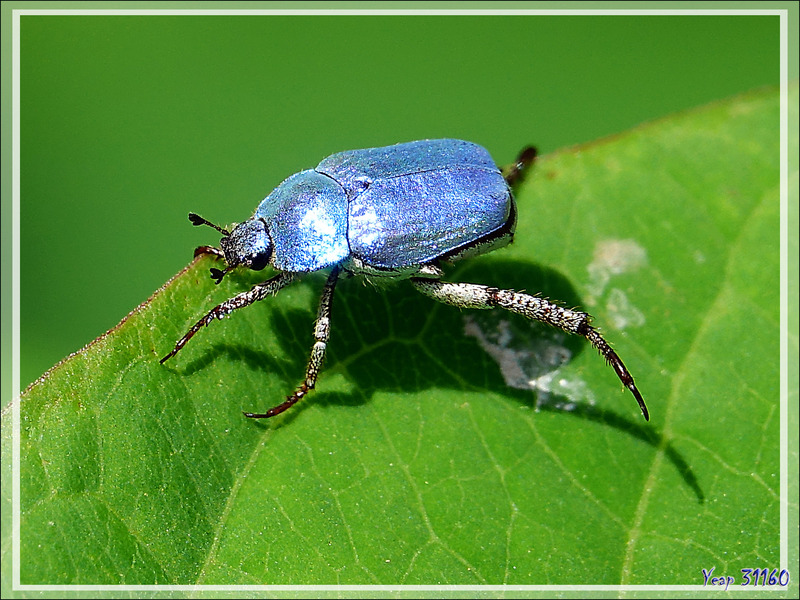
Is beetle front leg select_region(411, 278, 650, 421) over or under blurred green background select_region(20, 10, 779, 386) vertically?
under

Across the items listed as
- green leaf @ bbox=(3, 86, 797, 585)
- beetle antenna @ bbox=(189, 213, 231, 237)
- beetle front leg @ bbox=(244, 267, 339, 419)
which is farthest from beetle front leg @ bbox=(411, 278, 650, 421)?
beetle antenna @ bbox=(189, 213, 231, 237)

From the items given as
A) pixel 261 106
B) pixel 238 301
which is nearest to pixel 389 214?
pixel 238 301

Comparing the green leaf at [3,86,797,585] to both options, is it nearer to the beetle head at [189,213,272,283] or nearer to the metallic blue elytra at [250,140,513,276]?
the beetle head at [189,213,272,283]

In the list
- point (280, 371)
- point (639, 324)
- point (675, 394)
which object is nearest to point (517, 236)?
point (639, 324)

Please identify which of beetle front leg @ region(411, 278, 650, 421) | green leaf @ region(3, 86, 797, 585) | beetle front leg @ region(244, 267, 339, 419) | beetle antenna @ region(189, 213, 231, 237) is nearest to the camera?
green leaf @ region(3, 86, 797, 585)

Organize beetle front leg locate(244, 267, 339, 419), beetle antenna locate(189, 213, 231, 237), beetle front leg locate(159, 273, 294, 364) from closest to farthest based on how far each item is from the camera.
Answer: beetle front leg locate(159, 273, 294, 364) → beetle front leg locate(244, 267, 339, 419) → beetle antenna locate(189, 213, 231, 237)

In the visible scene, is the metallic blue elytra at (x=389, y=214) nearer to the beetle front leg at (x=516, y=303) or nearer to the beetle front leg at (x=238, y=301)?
the beetle front leg at (x=238, y=301)
